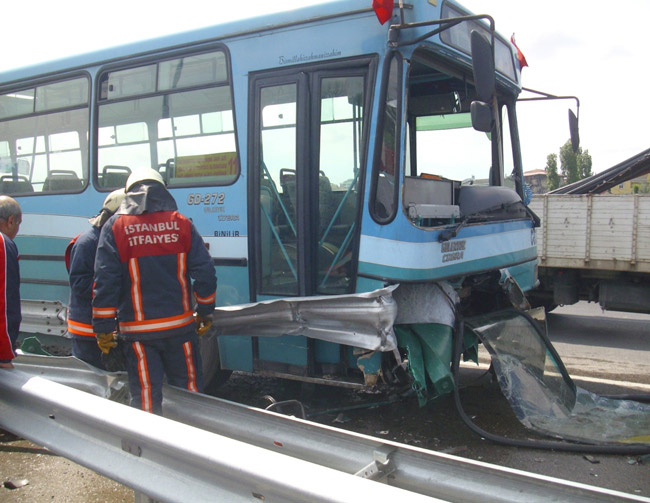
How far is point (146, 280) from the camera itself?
3691 millimetres

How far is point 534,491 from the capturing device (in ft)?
6.77

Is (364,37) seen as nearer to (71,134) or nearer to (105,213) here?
(105,213)

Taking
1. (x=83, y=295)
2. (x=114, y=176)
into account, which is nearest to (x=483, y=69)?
(x=83, y=295)

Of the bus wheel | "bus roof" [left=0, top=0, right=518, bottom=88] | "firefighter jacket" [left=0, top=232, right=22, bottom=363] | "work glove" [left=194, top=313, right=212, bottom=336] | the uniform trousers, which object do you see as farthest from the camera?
the bus wheel

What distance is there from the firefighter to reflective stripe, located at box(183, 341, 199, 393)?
0.76 meters

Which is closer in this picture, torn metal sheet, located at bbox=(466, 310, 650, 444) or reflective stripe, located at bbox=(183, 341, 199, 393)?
reflective stripe, located at bbox=(183, 341, 199, 393)

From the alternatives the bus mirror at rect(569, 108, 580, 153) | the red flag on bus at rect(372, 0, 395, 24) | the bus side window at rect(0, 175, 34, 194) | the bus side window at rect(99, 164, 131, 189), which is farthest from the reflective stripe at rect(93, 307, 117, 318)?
the bus mirror at rect(569, 108, 580, 153)

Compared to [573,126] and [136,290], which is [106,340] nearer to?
[136,290]

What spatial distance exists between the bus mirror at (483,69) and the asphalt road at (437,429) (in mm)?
2528

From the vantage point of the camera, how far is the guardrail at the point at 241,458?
1990mm

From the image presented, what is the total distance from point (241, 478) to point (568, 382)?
3.75 m

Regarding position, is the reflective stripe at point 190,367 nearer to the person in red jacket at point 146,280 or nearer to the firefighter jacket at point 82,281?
the person in red jacket at point 146,280

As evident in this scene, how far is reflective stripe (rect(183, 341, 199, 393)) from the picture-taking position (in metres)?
3.91

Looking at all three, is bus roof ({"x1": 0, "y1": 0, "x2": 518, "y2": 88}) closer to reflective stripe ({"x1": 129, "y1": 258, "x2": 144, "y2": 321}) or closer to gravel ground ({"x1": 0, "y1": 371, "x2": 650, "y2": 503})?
reflective stripe ({"x1": 129, "y1": 258, "x2": 144, "y2": 321})
